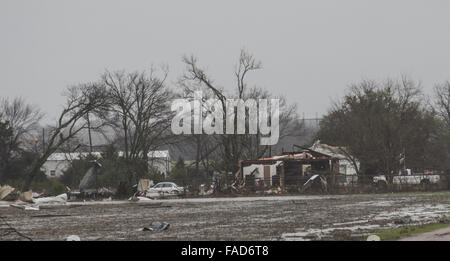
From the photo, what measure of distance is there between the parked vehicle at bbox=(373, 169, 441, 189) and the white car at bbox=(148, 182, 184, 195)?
592 inches

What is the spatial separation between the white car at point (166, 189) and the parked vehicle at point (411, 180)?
1505cm

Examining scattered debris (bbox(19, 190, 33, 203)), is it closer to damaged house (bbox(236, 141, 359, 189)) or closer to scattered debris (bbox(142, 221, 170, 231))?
damaged house (bbox(236, 141, 359, 189))

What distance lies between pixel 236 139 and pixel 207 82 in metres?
6.11

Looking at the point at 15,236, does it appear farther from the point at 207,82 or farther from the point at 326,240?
the point at 207,82

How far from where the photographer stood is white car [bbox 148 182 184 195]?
54.9 metres

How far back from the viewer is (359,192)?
49.8m

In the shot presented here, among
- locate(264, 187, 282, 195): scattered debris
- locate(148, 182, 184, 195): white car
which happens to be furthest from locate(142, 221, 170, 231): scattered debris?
locate(148, 182, 184, 195): white car

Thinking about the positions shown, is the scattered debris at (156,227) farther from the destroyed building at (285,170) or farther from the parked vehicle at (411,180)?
the parked vehicle at (411,180)

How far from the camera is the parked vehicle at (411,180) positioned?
165ft

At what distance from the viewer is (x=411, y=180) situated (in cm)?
5172

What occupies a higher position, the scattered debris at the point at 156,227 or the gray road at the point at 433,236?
the scattered debris at the point at 156,227

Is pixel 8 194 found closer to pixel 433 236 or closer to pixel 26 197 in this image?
pixel 26 197

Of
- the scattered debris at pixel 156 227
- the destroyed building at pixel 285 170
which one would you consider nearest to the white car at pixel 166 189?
the destroyed building at pixel 285 170
